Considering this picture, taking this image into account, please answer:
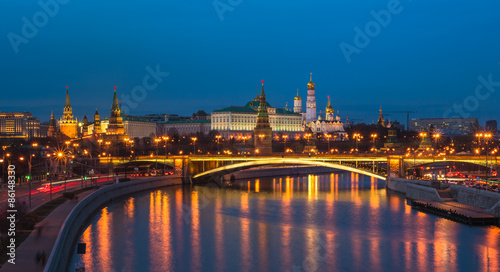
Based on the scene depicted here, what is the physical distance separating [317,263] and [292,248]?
3.54 meters

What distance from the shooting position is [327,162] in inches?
2432

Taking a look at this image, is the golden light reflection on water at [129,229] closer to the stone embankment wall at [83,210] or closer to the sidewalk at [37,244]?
the stone embankment wall at [83,210]

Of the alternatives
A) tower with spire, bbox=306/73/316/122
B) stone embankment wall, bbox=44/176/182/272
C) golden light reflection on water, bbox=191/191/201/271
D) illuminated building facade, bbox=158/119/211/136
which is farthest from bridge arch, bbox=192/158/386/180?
tower with spire, bbox=306/73/316/122

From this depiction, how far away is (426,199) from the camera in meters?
47.8

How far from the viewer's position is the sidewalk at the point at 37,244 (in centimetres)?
2039

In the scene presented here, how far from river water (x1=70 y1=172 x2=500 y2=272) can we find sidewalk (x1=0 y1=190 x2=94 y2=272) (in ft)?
6.31

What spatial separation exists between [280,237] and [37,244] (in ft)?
48.7

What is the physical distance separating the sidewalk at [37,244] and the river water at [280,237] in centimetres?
192

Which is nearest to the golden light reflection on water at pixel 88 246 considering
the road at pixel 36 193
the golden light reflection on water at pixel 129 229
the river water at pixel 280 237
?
the river water at pixel 280 237

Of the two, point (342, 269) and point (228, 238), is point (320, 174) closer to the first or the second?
point (228, 238)

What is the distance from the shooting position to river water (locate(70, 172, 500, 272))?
28469 mm

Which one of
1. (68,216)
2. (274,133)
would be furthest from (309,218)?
(274,133)

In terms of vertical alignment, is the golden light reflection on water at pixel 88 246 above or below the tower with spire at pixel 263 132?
below

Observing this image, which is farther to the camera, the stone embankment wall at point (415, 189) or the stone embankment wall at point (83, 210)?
the stone embankment wall at point (415, 189)
